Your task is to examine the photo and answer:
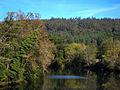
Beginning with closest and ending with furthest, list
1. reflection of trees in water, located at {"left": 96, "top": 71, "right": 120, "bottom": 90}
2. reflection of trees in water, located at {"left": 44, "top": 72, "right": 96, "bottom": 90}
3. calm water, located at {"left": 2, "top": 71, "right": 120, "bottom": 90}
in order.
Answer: calm water, located at {"left": 2, "top": 71, "right": 120, "bottom": 90} < reflection of trees in water, located at {"left": 96, "top": 71, "right": 120, "bottom": 90} < reflection of trees in water, located at {"left": 44, "top": 72, "right": 96, "bottom": 90}

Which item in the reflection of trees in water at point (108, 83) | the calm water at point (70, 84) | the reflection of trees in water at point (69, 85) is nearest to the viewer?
the calm water at point (70, 84)

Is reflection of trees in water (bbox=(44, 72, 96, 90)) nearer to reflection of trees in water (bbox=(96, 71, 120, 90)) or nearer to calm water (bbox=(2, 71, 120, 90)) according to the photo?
calm water (bbox=(2, 71, 120, 90))

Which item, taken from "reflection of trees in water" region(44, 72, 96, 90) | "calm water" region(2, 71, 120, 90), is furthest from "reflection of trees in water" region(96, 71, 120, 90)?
"reflection of trees in water" region(44, 72, 96, 90)

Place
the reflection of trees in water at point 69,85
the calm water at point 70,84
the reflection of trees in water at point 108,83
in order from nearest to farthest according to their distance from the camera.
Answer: the calm water at point 70,84
the reflection of trees in water at point 108,83
the reflection of trees in water at point 69,85

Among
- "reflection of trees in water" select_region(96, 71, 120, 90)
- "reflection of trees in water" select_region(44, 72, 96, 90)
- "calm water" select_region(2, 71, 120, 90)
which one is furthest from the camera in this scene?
"reflection of trees in water" select_region(44, 72, 96, 90)

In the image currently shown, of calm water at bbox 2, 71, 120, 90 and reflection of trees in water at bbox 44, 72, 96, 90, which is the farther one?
reflection of trees in water at bbox 44, 72, 96, 90

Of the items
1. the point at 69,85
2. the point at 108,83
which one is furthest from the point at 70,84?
the point at 108,83

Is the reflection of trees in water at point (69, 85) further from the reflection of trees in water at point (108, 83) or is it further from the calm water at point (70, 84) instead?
the reflection of trees in water at point (108, 83)

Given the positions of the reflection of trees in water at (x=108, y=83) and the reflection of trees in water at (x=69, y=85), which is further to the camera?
the reflection of trees in water at (x=69, y=85)

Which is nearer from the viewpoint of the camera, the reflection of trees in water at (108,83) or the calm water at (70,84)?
the calm water at (70,84)

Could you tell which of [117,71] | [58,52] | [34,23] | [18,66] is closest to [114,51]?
[117,71]

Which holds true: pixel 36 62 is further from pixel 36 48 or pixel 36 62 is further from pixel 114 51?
pixel 114 51

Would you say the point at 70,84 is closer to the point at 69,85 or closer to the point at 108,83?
the point at 69,85

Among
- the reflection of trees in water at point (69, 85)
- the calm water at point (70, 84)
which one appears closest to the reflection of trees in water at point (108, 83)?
the calm water at point (70, 84)
